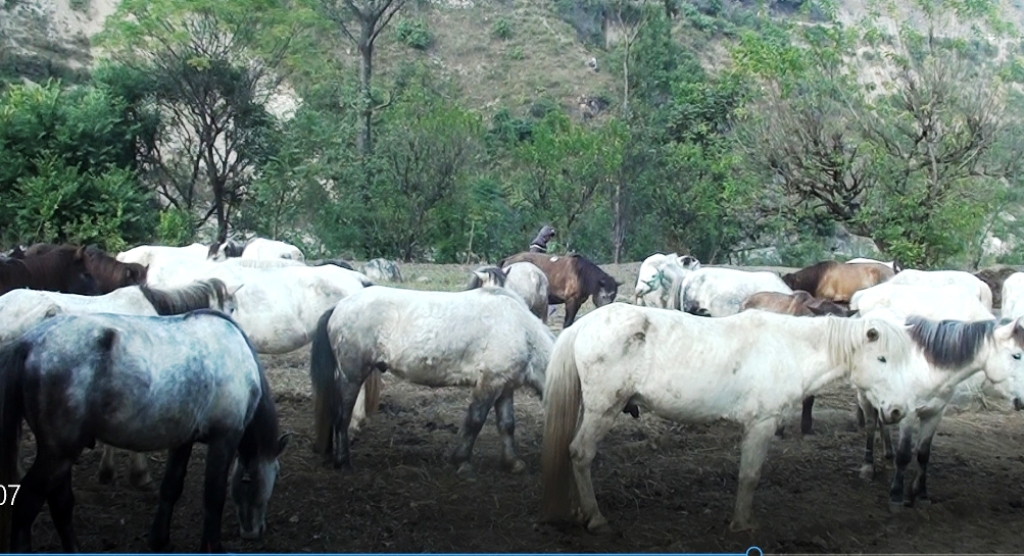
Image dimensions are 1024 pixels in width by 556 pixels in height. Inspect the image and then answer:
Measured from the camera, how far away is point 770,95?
26.1 metres

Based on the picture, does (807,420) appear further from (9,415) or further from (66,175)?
(66,175)

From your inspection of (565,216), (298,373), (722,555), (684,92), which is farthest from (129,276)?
(684,92)

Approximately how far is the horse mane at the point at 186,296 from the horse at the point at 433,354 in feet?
3.88

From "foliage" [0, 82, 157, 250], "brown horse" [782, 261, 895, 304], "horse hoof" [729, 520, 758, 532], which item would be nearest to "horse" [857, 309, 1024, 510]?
"horse hoof" [729, 520, 758, 532]

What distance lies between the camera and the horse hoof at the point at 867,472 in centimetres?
848

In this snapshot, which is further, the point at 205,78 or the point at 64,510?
the point at 205,78

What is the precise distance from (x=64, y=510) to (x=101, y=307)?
8.53 ft

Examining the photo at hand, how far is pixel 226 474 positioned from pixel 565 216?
2372 cm

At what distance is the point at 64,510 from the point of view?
5.55 m

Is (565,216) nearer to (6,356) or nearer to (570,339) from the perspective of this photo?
(570,339)

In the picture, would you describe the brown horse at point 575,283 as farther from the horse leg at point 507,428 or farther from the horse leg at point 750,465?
the horse leg at point 750,465

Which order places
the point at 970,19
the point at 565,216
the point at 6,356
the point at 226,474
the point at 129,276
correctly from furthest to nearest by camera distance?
the point at 565,216
the point at 970,19
the point at 129,276
the point at 226,474
the point at 6,356

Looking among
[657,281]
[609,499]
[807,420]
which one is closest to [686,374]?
[609,499]

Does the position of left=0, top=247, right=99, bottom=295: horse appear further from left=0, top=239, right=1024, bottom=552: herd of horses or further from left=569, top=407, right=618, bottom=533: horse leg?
left=569, top=407, right=618, bottom=533: horse leg
